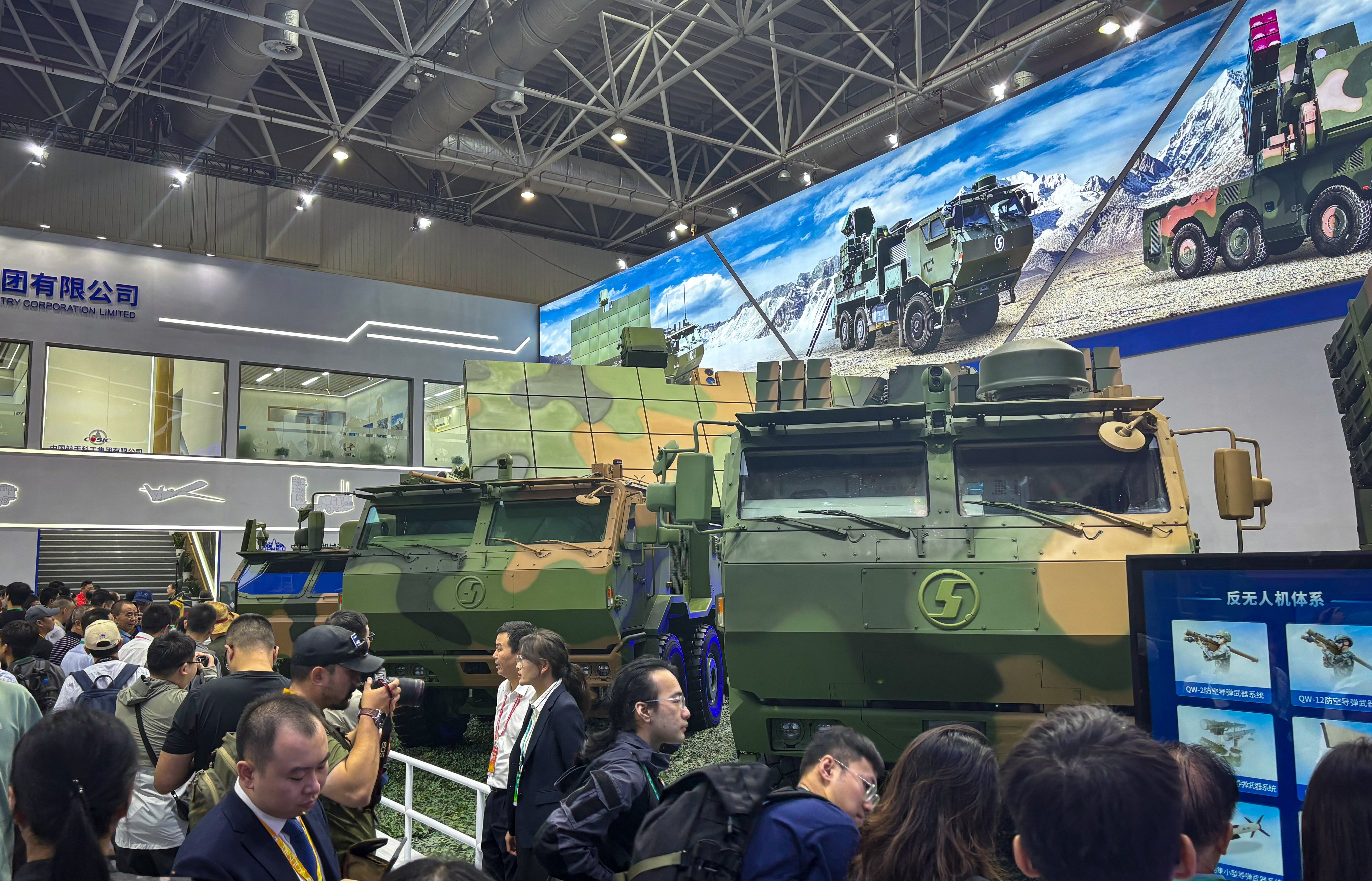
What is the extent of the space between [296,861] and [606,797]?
78 centimetres

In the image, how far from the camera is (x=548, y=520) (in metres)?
8.49

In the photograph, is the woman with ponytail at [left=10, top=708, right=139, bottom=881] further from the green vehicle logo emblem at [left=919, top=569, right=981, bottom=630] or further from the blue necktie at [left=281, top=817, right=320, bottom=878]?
the green vehicle logo emblem at [left=919, top=569, right=981, bottom=630]

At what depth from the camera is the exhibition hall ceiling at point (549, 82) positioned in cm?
1444

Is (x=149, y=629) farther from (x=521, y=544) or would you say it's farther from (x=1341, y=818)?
(x=1341, y=818)

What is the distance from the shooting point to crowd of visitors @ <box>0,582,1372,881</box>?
1627mm

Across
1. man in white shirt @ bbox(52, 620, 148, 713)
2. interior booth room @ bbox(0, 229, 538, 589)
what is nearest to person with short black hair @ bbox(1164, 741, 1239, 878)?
man in white shirt @ bbox(52, 620, 148, 713)

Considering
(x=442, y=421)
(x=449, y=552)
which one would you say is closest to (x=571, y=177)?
(x=442, y=421)

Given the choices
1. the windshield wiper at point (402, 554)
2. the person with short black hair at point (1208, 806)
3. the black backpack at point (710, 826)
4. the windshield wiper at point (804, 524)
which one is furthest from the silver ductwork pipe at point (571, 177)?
the person with short black hair at point (1208, 806)

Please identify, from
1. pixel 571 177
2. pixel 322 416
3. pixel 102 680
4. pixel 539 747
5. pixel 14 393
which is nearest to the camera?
pixel 539 747

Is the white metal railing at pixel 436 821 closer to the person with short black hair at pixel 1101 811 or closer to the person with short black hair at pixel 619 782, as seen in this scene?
the person with short black hair at pixel 619 782

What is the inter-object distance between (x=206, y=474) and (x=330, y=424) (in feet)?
9.03

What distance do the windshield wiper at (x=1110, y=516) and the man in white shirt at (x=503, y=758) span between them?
8.79 feet

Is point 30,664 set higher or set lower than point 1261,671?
lower

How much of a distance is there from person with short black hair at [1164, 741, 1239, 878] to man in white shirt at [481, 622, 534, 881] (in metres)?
2.36
